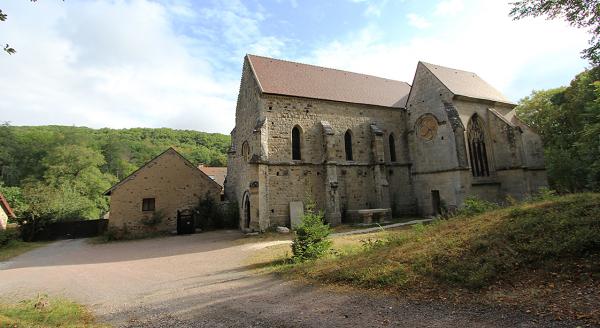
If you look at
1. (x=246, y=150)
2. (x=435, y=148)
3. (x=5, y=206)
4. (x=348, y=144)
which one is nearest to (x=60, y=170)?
(x=5, y=206)

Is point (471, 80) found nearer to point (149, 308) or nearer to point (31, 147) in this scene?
point (149, 308)

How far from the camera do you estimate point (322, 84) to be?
71.7ft

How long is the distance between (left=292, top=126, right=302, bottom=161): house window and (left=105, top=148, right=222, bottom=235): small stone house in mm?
7857

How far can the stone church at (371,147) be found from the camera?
18.2 meters

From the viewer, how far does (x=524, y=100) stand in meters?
30.1

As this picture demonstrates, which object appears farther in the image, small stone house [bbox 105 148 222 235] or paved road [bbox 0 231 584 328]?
small stone house [bbox 105 148 222 235]

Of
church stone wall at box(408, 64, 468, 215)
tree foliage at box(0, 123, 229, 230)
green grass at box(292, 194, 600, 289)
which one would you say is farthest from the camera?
tree foliage at box(0, 123, 229, 230)

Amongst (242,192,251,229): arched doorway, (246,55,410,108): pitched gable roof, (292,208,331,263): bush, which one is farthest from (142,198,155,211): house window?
(292,208,331,263): bush

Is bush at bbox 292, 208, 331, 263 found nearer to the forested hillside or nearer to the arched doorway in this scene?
the arched doorway

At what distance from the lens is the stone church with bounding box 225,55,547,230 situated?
18.2m

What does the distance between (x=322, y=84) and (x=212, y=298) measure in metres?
18.2

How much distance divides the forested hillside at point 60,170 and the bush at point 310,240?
79.2ft

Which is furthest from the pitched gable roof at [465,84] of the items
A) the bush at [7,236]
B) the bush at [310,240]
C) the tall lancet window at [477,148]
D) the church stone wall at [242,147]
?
the bush at [7,236]

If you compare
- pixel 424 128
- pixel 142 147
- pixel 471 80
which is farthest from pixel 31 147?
pixel 471 80
